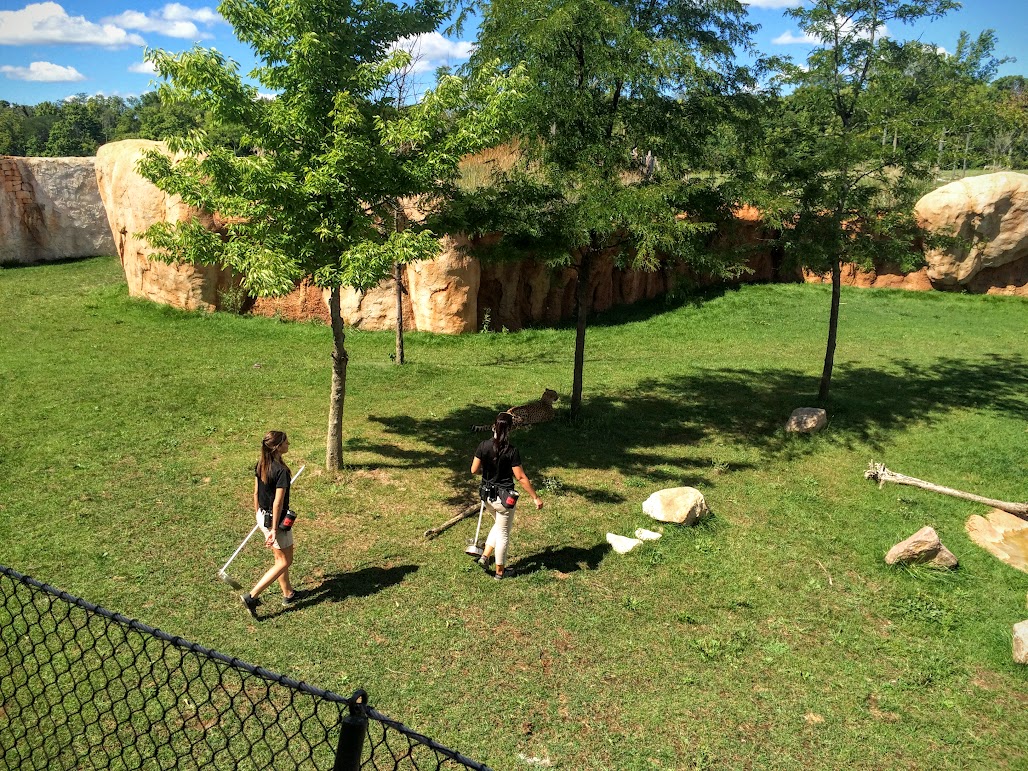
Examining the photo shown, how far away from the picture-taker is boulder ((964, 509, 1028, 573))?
9.54m

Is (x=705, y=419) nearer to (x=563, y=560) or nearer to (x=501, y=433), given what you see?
(x=563, y=560)

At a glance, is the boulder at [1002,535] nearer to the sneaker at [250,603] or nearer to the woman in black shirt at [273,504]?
the woman in black shirt at [273,504]

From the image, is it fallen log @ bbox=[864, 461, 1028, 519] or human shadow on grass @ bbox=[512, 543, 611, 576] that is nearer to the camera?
human shadow on grass @ bbox=[512, 543, 611, 576]

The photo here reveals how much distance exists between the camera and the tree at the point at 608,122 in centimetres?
1145

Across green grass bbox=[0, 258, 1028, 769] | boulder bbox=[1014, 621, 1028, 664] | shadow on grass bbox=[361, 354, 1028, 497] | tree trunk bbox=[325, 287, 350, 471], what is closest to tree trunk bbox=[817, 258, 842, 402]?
shadow on grass bbox=[361, 354, 1028, 497]

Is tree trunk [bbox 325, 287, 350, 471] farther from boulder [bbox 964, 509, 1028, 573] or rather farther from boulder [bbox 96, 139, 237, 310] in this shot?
boulder [bbox 96, 139, 237, 310]

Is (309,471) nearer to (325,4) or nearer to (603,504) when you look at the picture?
(603,504)

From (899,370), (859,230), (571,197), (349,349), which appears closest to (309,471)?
(571,197)

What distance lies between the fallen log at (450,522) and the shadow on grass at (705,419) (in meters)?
0.43

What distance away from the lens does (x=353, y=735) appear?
2955 millimetres

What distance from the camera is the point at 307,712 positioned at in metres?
6.17

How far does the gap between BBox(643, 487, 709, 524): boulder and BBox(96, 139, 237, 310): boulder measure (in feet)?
45.4

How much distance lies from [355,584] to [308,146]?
5.49 meters

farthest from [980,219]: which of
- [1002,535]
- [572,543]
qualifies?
[572,543]
